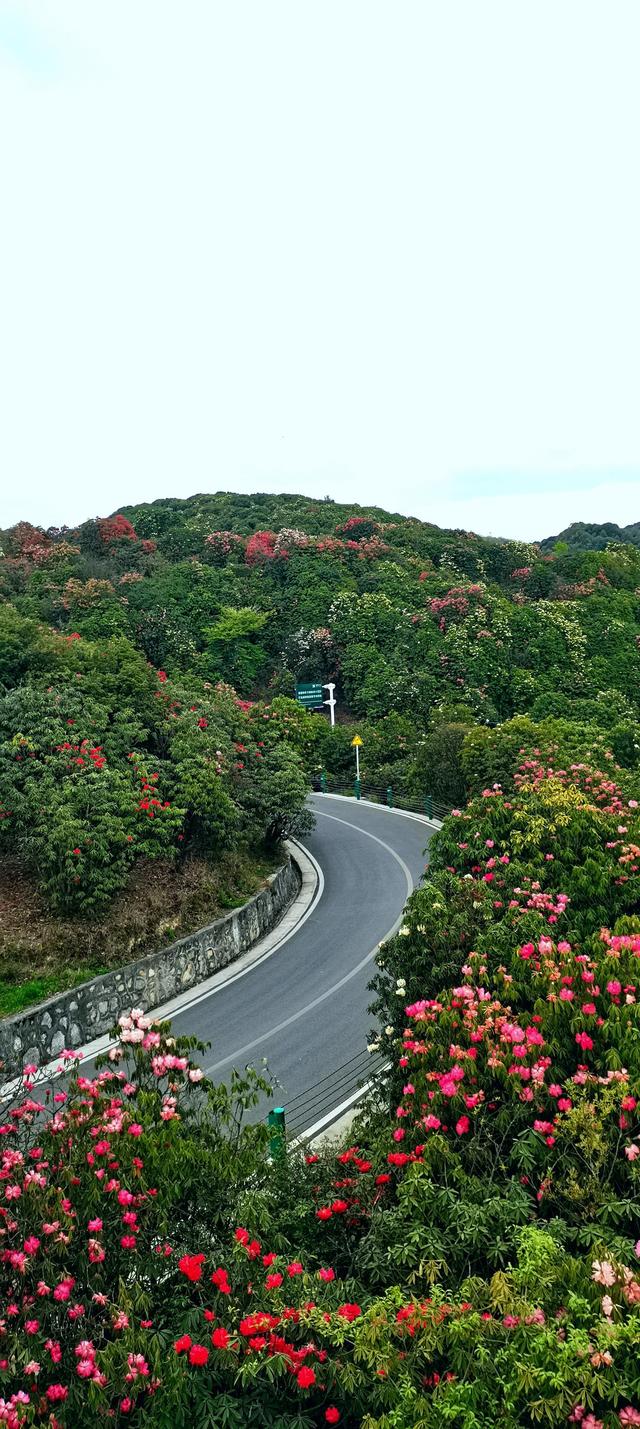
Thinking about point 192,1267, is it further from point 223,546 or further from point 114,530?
point 114,530

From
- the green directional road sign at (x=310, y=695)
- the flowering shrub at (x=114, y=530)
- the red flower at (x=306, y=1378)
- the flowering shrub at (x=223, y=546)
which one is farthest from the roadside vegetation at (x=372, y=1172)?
the flowering shrub at (x=114, y=530)

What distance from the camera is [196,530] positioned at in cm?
6041

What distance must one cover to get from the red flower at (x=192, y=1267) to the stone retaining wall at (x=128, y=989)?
6300 millimetres

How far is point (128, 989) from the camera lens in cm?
1466

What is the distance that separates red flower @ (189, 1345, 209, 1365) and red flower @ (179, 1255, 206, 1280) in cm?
53

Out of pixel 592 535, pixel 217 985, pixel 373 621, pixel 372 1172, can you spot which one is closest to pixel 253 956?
pixel 217 985

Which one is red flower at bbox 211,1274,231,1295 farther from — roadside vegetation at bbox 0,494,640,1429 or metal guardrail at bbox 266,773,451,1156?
metal guardrail at bbox 266,773,451,1156

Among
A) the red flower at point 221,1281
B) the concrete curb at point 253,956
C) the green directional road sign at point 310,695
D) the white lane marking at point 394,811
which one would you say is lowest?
the concrete curb at point 253,956

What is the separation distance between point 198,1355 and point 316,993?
37.9 ft

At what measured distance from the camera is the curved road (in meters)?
13.0

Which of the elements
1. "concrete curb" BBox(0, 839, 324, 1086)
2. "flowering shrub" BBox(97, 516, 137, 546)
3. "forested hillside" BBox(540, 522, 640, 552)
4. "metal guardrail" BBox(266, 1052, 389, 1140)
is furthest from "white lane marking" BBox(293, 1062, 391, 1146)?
"forested hillside" BBox(540, 522, 640, 552)

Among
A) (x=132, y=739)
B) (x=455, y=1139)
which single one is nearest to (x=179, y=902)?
(x=132, y=739)

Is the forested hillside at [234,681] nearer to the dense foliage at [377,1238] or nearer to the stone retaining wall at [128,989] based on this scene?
the stone retaining wall at [128,989]

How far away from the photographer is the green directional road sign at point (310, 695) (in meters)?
42.5
